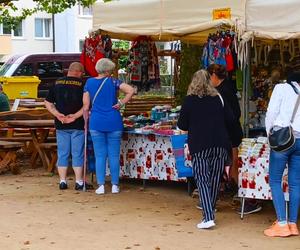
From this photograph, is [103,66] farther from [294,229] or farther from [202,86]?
[294,229]

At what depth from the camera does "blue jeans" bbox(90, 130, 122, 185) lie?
804cm

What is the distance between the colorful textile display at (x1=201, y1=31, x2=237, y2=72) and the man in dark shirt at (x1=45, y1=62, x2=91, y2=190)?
188 cm

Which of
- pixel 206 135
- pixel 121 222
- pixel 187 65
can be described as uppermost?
pixel 187 65

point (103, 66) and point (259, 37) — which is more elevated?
point (259, 37)

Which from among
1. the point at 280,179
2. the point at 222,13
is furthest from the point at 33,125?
the point at 280,179

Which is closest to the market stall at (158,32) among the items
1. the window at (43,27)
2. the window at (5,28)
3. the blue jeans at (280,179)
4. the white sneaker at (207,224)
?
the white sneaker at (207,224)

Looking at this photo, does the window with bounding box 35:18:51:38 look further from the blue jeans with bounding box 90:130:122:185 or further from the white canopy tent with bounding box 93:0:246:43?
the blue jeans with bounding box 90:130:122:185

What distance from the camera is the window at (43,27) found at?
3881 cm

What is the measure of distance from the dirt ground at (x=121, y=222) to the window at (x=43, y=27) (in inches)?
1220

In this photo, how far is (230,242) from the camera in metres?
5.94

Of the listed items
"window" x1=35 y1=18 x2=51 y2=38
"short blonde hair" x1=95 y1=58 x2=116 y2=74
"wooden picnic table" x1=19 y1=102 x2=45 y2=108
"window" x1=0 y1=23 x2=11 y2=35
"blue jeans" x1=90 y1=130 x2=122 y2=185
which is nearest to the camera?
"short blonde hair" x1=95 y1=58 x2=116 y2=74

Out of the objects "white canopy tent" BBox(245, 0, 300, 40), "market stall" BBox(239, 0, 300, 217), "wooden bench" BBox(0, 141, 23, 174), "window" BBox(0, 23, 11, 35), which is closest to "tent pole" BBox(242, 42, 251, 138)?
"market stall" BBox(239, 0, 300, 217)

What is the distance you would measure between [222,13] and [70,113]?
95.8 inches

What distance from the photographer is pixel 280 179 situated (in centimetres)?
615
